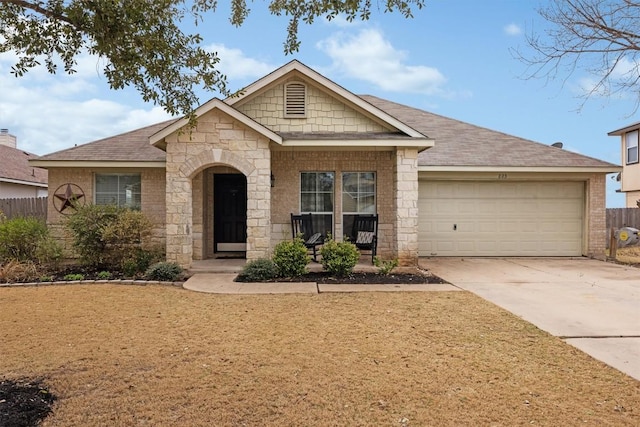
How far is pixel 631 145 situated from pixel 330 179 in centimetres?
1827

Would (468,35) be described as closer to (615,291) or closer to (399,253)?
(399,253)

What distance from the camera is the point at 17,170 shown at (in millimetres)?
20609

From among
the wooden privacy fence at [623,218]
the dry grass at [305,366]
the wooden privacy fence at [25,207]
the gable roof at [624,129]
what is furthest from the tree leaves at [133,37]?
the gable roof at [624,129]

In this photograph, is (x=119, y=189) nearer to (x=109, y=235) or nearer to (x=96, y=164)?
(x=96, y=164)

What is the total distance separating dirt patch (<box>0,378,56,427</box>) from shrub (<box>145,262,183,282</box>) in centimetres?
516

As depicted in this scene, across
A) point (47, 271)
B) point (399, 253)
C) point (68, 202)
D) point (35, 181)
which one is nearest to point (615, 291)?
point (399, 253)

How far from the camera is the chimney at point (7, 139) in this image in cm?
2398

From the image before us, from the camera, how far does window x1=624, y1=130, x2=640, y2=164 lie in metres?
21.3

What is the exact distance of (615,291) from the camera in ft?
26.3

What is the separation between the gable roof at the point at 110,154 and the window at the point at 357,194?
4.80 metres

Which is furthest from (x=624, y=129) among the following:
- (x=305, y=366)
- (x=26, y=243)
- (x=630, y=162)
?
(x=26, y=243)

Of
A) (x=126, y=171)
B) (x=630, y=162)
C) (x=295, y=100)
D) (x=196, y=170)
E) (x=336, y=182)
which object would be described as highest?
(x=295, y=100)

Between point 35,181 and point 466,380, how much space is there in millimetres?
23120

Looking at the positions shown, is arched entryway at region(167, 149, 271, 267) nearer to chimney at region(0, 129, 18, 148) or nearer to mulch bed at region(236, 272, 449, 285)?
mulch bed at region(236, 272, 449, 285)
